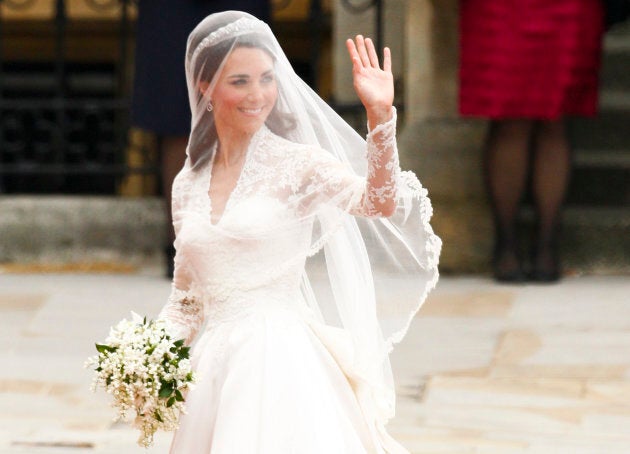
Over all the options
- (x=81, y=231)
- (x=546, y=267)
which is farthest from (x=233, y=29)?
(x=81, y=231)

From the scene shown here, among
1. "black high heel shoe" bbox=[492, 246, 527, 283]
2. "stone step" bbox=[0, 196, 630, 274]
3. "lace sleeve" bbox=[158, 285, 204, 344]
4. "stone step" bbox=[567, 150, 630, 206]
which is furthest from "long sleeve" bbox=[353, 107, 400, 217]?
"stone step" bbox=[0, 196, 630, 274]

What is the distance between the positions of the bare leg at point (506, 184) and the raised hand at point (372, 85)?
356 centimetres

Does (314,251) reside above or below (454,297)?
above

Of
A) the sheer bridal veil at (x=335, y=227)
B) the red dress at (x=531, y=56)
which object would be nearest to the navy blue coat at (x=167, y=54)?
the red dress at (x=531, y=56)

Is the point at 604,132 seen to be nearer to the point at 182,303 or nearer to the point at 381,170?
the point at 182,303

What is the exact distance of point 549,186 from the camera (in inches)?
292

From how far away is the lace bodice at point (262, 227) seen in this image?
4.07 metres

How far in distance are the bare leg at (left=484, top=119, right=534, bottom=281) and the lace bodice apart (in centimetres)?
334

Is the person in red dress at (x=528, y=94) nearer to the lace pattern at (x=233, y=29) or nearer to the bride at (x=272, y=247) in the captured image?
the bride at (x=272, y=247)

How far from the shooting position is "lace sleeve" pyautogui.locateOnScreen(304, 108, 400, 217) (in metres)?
3.89

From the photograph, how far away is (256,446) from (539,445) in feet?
5.38

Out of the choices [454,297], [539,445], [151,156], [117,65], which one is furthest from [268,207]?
[117,65]

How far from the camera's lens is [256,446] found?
3918 millimetres

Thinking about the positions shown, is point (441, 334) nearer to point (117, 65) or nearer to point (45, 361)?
point (45, 361)
